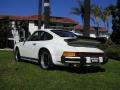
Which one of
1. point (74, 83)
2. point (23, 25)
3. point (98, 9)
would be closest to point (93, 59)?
point (74, 83)

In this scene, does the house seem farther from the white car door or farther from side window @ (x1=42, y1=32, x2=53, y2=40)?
side window @ (x1=42, y1=32, x2=53, y2=40)

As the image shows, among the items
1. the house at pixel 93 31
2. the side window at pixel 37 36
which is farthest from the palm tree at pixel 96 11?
the side window at pixel 37 36

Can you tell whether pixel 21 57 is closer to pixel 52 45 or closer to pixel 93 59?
pixel 52 45

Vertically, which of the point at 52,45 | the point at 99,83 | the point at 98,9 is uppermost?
the point at 98,9

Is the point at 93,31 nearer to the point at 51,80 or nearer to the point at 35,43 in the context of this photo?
the point at 35,43

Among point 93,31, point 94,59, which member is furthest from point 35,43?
point 93,31

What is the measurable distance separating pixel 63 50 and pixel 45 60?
1183mm

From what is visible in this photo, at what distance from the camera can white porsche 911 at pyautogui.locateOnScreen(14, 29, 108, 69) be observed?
34.9 feet

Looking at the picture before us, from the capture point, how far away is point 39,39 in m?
12.4

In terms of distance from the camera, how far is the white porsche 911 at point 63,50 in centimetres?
1063

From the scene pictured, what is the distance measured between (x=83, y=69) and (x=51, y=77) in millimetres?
2762

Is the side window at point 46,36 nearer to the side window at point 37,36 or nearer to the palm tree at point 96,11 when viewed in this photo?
the side window at point 37,36

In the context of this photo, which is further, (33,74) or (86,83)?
(33,74)

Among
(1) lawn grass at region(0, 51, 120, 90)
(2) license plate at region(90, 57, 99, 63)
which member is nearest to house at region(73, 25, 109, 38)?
(2) license plate at region(90, 57, 99, 63)
